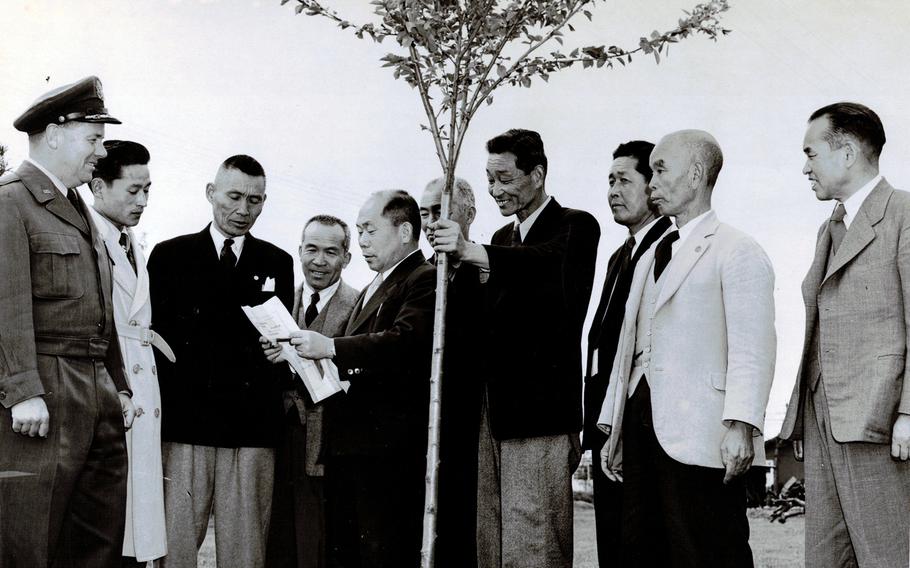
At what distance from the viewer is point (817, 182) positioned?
149 inches

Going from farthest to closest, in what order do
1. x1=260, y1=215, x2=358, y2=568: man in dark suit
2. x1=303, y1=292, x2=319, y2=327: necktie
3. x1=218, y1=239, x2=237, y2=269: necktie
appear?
x1=303, y1=292, x2=319, y2=327: necktie → x1=260, y1=215, x2=358, y2=568: man in dark suit → x1=218, y1=239, x2=237, y2=269: necktie

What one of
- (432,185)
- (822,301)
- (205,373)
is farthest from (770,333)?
(205,373)

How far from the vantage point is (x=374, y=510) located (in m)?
4.23

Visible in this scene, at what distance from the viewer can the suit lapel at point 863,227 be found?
11.8 feet

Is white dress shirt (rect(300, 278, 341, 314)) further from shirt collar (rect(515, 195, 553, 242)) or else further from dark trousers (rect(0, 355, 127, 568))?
dark trousers (rect(0, 355, 127, 568))

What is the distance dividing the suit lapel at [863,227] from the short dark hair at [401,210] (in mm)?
1786

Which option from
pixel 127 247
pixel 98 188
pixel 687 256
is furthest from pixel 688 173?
pixel 98 188

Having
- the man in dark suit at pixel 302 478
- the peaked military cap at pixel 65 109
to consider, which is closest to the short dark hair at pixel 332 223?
the man in dark suit at pixel 302 478

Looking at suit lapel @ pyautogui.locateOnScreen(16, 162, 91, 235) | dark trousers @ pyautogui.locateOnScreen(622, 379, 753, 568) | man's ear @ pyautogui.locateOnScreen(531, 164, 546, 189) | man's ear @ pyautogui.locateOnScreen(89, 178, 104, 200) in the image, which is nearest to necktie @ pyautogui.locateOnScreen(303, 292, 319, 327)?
man's ear @ pyautogui.locateOnScreen(89, 178, 104, 200)

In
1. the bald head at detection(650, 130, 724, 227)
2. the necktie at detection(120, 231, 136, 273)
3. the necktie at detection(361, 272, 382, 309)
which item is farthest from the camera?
the necktie at detection(361, 272, 382, 309)

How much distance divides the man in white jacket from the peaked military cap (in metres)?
0.48

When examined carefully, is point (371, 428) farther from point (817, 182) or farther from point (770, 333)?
point (817, 182)

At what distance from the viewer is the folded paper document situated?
421 cm

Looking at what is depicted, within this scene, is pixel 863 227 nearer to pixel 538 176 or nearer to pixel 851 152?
pixel 851 152
